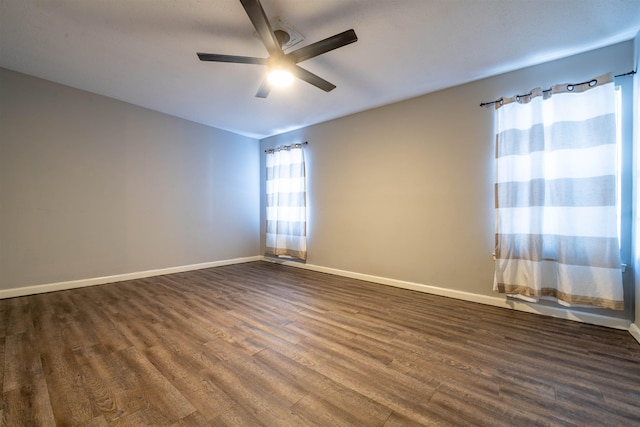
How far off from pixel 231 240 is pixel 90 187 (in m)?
2.15

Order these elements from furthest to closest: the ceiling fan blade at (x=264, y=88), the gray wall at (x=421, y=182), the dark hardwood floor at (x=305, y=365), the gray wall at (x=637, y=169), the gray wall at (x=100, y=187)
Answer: the gray wall at (x=100, y=187)
the gray wall at (x=421, y=182)
the ceiling fan blade at (x=264, y=88)
the gray wall at (x=637, y=169)
the dark hardwood floor at (x=305, y=365)

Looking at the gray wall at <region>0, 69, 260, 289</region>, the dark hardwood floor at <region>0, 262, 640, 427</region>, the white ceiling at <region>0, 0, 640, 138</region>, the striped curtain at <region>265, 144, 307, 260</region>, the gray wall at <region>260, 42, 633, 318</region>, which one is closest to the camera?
the dark hardwood floor at <region>0, 262, 640, 427</region>

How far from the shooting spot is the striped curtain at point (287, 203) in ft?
14.1

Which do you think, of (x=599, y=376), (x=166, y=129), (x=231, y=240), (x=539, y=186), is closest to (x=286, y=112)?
(x=166, y=129)

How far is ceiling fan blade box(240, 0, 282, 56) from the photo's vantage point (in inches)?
58.5

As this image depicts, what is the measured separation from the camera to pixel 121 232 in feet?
11.2

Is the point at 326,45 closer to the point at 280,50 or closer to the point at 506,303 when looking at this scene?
the point at 280,50

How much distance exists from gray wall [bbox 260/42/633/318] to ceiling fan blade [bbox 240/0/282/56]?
1.96 meters

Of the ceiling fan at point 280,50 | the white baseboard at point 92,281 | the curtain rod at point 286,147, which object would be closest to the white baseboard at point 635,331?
the ceiling fan at point 280,50

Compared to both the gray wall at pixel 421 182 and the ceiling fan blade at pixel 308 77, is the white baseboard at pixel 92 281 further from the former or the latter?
the ceiling fan blade at pixel 308 77

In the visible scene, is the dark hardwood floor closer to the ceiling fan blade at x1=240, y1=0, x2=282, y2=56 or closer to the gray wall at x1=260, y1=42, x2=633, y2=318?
the gray wall at x1=260, y1=42, x2=633, y2=318

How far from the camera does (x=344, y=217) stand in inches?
151

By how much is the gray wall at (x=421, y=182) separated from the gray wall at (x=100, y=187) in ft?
6.45

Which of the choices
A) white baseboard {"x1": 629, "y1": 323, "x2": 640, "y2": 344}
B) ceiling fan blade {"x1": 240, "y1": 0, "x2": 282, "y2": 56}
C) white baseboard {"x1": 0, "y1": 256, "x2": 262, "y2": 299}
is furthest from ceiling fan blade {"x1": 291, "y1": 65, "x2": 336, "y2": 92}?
white baseboard {"x1": 0, "y1": 256, "x2": 262, "y2": 299}
